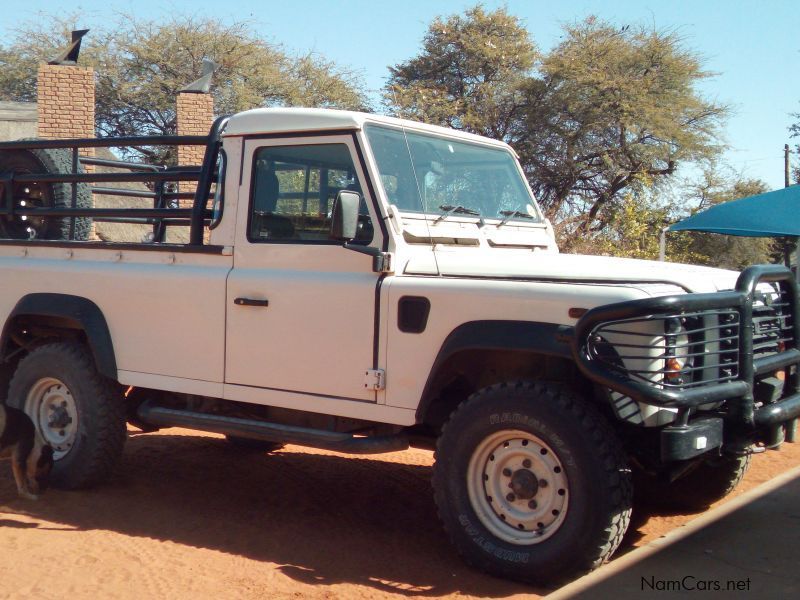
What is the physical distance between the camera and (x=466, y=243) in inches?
204

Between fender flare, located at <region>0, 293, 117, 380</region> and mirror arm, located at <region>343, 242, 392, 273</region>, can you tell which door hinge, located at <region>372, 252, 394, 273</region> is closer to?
mirror arm, located at <region>343, 242, 392, 273</region>

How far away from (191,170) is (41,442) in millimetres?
1952

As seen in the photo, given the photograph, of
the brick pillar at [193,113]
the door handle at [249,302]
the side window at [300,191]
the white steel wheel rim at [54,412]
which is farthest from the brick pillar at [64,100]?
the door handle at [249,302]

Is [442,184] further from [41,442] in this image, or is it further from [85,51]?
[85,51]

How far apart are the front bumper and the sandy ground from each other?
3.44 feet

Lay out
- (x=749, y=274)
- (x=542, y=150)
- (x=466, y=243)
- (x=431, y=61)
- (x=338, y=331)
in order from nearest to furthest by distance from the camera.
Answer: (x=749, y=274)
(x=338, y=331)
(x=466, y=243)
(x=542, y=150)
(x=431, y=61)

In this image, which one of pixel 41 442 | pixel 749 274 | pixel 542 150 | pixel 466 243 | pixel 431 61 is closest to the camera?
pixel 749 274

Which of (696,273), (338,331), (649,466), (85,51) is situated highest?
(85,51)

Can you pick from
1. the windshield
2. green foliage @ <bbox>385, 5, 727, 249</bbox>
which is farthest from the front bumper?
green foliage @ <bbox>385, 5, 727, 249</bbox>

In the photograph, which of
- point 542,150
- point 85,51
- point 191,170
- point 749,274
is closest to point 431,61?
point 542,150

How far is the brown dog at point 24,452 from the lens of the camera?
557cm

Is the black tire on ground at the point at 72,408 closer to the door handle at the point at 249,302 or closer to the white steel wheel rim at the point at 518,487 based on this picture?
the door handle at the point at 249,302

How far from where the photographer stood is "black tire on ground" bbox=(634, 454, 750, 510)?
5297 mm

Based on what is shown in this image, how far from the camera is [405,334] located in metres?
4.57
